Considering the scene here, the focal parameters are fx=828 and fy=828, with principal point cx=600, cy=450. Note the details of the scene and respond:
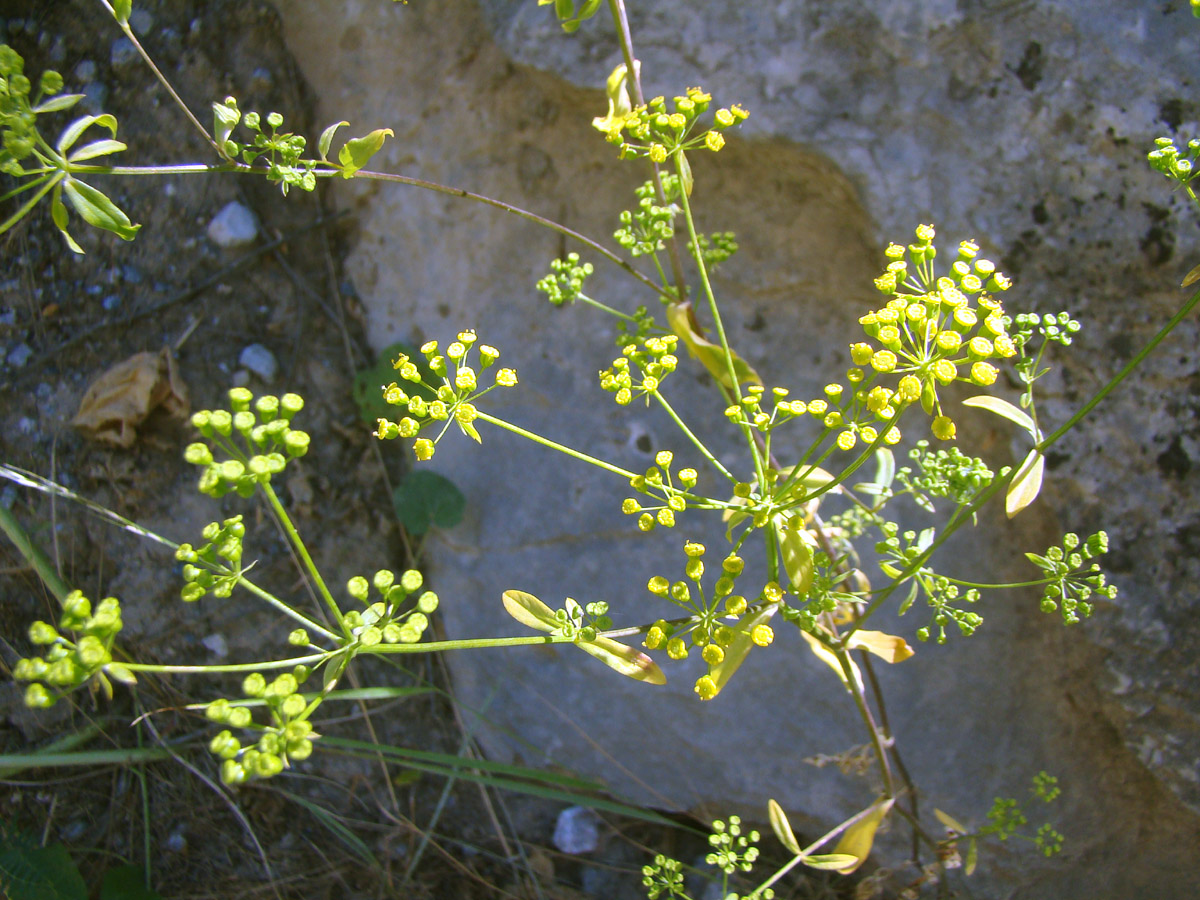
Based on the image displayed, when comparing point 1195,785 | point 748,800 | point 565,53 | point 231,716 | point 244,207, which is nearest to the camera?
point 231,716

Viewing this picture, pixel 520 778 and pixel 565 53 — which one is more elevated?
pixel 565 53

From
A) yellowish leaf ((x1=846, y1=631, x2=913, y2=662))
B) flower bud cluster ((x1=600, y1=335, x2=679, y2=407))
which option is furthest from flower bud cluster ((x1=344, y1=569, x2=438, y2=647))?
yellowish leaf ((x1=846, y1=631, x2=913, y2=662))

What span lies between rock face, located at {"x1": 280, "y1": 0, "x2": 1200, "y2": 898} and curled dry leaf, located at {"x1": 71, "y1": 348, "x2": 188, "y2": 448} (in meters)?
0.74

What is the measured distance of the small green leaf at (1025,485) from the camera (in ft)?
5.09

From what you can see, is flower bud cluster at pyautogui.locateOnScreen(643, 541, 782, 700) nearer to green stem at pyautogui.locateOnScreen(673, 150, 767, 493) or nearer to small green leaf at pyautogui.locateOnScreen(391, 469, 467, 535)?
green stem at pyautogui.locateOnScreen(673, 150, 767, 493)

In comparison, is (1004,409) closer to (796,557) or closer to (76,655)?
(796,557)

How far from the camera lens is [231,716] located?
118 cm

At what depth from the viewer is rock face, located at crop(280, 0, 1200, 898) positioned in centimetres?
196

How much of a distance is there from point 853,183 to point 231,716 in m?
1.86

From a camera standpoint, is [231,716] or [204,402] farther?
[204,402]

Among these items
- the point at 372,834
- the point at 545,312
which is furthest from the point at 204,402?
the point at 372,834

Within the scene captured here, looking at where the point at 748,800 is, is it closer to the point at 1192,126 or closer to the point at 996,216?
the point at 996,216

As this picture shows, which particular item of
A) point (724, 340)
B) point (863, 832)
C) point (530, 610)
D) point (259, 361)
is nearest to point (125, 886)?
point (259, 361)

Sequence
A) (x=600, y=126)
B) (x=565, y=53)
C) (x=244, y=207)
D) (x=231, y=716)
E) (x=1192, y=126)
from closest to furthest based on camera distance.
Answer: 1. (x=231, y=716)
2. (x=600, y=126)
3. (x=1192, y=126)
4. (x=565, y=53)
5. (x=244, y=207)
